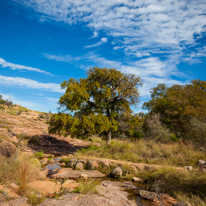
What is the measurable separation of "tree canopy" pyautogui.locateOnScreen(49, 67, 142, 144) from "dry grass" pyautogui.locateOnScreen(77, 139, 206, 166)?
7.42 ft

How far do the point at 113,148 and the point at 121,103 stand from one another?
5.38 m

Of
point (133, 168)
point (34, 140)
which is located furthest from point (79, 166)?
point (34, 140)

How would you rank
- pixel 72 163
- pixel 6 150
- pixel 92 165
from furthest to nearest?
pixel 72 163 < pixel 92 165 < pixel 6 150

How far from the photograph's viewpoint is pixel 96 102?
55.7ft

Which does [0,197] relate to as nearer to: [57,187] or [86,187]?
[57,187]

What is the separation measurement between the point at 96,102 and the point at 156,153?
8.21 metres

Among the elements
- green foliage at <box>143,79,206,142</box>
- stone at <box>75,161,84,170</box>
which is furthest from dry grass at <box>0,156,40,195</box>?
green foliage at <box>143,79,206,142</box>

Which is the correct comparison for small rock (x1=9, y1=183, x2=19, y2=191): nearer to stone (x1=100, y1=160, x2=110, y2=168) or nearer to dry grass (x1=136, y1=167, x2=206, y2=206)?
dry grass (x1=136, y1=167, x2=206, y2=206)

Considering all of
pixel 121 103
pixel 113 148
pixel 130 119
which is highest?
pixel 121 103

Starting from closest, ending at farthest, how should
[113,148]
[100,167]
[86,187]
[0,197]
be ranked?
[0,197]
[86,187]
[100,167]
[113,148]

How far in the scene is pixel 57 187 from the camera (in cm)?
690

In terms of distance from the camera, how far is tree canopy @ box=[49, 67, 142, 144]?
15180 millimetres

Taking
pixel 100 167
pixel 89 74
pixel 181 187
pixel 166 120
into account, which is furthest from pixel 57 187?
pixel 166 120

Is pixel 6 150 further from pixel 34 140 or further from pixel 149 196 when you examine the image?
pixel 34 140
